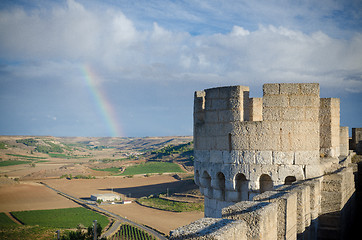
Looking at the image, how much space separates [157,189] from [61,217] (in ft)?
120

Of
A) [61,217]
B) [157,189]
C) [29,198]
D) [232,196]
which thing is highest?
[232,196]

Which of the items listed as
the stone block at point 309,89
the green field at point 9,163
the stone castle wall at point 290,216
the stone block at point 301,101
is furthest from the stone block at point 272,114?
the green field at point 9,163

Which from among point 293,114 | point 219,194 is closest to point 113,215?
point 219,194

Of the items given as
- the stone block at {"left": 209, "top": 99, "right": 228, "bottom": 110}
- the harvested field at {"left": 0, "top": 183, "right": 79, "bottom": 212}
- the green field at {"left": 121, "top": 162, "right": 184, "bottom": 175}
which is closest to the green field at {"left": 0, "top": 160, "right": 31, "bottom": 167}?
the harvested field at {"left": 0, "top": 183, "right": 79, "bottom": 212}

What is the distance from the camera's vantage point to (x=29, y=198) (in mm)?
99562

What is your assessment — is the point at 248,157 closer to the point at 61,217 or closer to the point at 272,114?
the point at 272,114

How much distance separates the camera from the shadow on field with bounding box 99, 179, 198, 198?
9479 centimetres

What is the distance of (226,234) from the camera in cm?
403

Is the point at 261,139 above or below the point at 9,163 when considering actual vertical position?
above

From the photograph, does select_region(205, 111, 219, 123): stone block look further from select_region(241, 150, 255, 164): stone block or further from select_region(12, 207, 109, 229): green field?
select_region(12, 207, 109, 229): green field

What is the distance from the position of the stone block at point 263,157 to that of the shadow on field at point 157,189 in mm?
83902

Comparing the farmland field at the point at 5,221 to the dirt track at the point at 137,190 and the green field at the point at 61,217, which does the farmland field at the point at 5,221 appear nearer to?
the green field at the point at 61,217

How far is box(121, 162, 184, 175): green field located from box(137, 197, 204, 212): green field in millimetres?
45184

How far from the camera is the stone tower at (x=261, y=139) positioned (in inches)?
355
